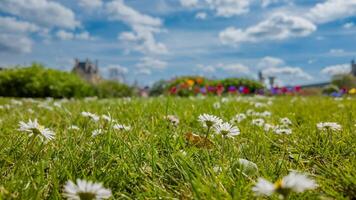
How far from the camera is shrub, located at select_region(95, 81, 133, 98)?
19672 mm

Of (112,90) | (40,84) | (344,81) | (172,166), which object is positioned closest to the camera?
(172,166)

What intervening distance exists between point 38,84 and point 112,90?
4.16m

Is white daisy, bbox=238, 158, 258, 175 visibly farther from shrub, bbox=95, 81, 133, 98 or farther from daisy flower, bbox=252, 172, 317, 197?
shrub, bbox=95, 81, 133, 98

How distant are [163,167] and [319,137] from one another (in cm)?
112

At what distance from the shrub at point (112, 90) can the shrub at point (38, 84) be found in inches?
33.1

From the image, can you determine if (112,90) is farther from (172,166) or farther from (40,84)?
(172,166)

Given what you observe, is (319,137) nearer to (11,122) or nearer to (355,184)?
(355,184)

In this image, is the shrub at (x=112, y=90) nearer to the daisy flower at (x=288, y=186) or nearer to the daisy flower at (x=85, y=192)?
the daisy flower at (x=85, y=192)

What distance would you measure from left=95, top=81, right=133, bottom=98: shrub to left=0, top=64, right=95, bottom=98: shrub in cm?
84

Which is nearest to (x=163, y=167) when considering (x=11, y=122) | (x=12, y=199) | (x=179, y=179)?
(x=179, y=179)

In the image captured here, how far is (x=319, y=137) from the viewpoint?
2.59 metres

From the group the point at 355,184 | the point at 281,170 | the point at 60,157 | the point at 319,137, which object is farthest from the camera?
the point at 319,137

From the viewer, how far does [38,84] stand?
682 inches

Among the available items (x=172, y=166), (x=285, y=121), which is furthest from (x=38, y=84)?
(x=172, y=166)
